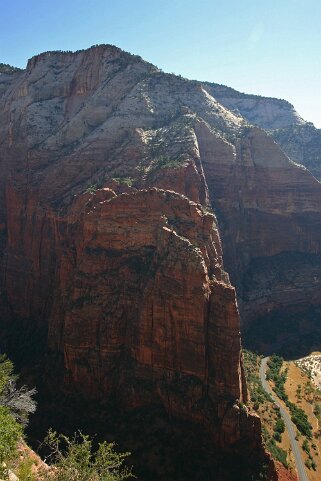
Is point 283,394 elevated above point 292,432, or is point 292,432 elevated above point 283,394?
point 283,394

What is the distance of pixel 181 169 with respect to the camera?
67.7 metres

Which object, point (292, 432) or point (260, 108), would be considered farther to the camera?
point (260, 108)

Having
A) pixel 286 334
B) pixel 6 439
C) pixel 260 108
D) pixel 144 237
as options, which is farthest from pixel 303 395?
pixel 260 108

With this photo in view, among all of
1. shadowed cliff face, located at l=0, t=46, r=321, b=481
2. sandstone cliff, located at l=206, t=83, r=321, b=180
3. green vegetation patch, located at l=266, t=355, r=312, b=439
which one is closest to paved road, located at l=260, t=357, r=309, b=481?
green vegetation patch, located at l=266, t=355, r=312, b=439

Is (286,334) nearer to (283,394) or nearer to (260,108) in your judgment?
(283,394)

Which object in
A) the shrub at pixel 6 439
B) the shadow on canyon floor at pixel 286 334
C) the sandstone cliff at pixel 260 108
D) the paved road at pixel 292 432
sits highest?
the sandstone cliff at pixel 260 108

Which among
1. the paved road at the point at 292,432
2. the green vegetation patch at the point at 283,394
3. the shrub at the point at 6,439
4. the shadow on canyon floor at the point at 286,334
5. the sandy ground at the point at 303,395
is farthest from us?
the shadow on canyon floor at the point at 286,334

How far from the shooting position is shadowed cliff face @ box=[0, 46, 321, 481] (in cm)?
4362

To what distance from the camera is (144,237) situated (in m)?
50.3

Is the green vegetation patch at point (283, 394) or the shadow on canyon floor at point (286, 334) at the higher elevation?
the shadow on canyon floor at point (286, 334)

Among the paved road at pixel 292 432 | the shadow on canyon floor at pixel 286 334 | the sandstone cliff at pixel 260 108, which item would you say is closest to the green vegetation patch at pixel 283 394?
the paved road at pixel 292 432

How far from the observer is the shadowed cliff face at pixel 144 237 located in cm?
4362

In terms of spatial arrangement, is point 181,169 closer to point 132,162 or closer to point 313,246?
point 132,162

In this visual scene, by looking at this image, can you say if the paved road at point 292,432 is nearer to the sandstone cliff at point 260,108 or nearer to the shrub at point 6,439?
the shrub at point 6,439
